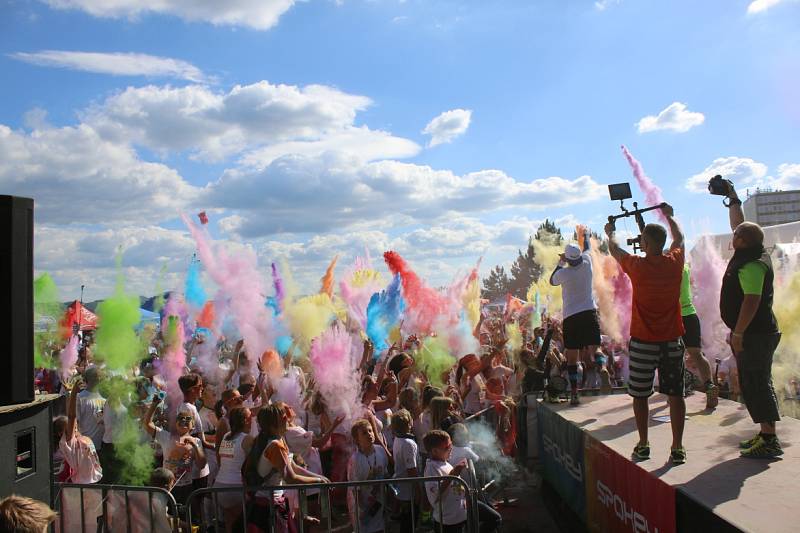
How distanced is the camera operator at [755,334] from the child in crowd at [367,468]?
2.72 metres

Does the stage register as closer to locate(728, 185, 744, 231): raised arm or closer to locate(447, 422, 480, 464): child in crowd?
locate(447, 422, 480, 464): child in crowd

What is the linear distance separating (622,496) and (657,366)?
3.19ft

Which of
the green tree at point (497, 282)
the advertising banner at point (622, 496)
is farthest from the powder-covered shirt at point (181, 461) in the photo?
the green tree at point (497, 282)

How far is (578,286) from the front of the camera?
21.7ft

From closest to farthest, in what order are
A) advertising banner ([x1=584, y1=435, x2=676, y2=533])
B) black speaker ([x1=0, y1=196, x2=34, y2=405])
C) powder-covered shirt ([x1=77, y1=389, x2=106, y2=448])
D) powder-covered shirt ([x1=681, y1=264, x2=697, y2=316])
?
black speaker ([x1=0, y1=196, x2=34, y2=405]) → advertising banner ([x1=584, y1=435, x2=676, y2=533]) → powder-covered shirt ([x1=681, y1=264, x2=697, y2=316]) → powder-covered shirt ([x1=77, y1=389, x2=106, y2=448])

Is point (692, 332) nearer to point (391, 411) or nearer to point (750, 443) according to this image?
point (750, 443)

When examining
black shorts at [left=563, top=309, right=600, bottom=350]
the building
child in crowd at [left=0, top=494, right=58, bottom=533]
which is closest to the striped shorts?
black shorts at [left=563, top=309, right=600, bottom=350]

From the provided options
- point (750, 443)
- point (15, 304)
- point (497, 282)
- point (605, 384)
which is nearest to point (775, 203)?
point (497, 282)

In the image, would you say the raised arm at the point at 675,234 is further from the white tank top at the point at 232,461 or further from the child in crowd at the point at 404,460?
the white tank top at the point at 232,461

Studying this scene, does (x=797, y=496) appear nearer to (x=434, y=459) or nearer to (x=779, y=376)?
(x=434, y=459)

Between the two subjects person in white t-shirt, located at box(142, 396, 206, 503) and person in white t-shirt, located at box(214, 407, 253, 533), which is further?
person in white t-shirt, located at box(142, 396, 206, 503)

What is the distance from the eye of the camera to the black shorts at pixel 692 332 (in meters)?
6.07

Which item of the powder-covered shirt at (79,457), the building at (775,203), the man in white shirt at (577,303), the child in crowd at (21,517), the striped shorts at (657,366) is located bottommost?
the powder-covered shirt at (79,457)

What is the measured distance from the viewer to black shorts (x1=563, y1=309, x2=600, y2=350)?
6.54 metres
